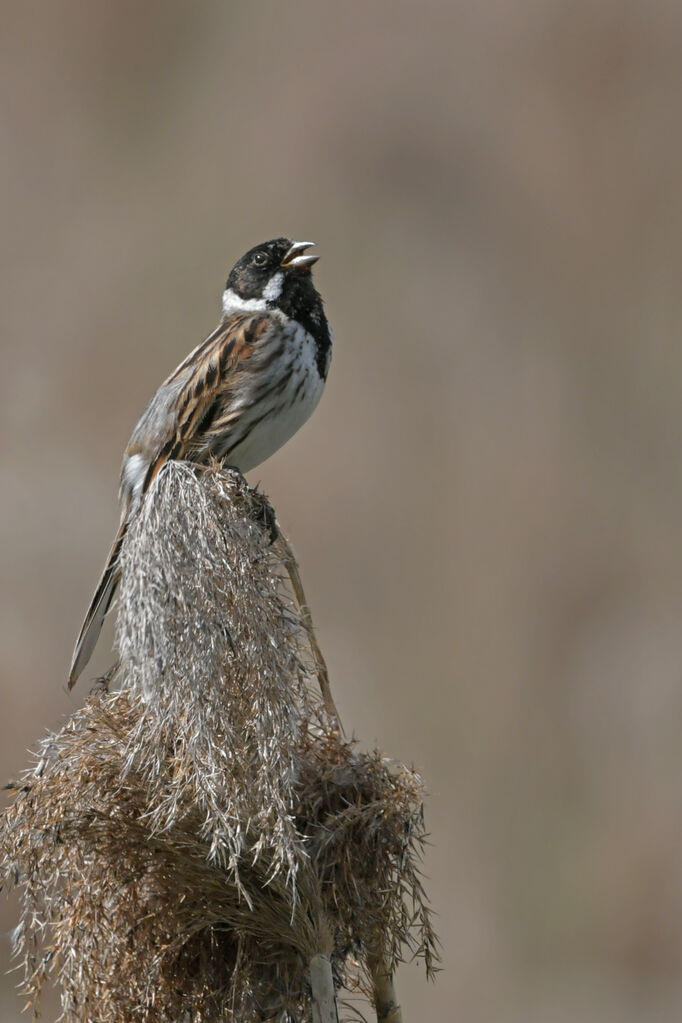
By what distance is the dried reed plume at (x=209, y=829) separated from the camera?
243 cm

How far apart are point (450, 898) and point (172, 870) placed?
22.0ft

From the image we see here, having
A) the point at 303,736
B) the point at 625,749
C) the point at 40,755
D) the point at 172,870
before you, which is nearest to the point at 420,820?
the point at 303,736

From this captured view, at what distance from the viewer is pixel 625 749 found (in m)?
10.2

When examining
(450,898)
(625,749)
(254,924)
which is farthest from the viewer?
(625,749)

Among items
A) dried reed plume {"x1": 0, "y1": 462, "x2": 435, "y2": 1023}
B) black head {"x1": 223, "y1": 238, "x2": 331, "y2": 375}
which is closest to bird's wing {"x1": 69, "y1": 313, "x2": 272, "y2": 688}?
black head {"x1": 223, "y1": 238, "x2": 331, "y2": 375}

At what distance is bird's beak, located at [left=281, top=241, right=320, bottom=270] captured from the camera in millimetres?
4214

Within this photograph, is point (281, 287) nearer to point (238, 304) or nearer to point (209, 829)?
point (238, 304)

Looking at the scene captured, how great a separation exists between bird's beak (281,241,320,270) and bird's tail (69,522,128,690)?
1.14 meters

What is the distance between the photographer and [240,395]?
3.91 m

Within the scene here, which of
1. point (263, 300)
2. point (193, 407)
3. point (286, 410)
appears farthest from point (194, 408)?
point (263, 300)

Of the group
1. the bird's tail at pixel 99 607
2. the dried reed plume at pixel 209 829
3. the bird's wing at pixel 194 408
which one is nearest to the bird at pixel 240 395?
the bird's wing at pixel 194 408

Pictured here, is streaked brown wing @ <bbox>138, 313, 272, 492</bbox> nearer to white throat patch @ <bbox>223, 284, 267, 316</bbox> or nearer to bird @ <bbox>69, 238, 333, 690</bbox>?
bird @ <bbox>69, 238, 333, 690</bbox>

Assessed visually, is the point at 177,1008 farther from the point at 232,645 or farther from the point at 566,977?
the point at 566,977

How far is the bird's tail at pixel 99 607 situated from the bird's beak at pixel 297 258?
3.75 ft
